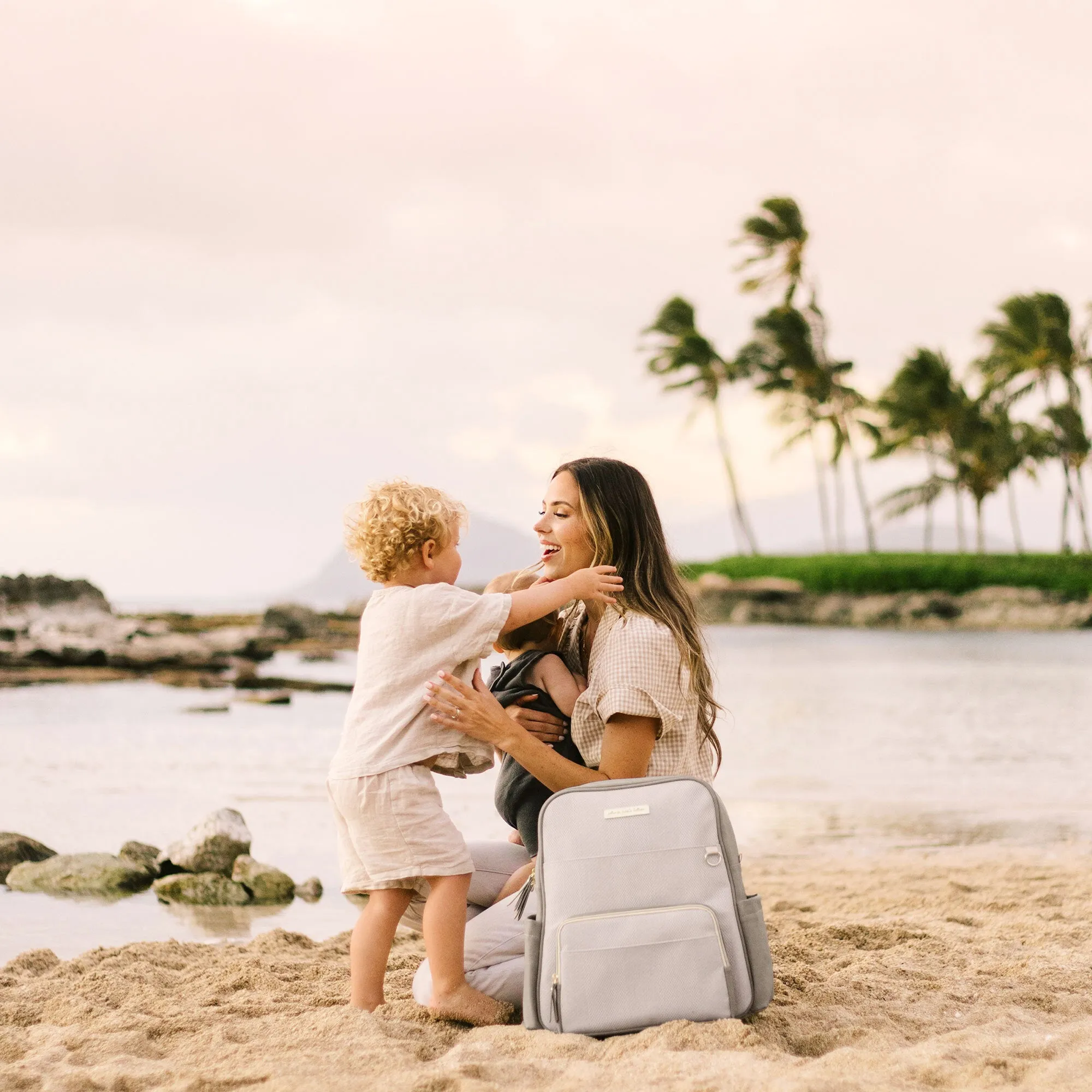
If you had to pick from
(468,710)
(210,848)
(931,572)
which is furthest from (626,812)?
(931,572)

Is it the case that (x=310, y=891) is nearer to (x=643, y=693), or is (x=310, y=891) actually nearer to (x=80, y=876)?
(x=80, y=876)

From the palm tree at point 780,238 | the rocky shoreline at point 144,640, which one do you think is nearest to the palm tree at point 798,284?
the palm tree at point 780,238

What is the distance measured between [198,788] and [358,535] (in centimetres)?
607

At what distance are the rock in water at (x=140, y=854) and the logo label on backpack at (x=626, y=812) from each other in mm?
3410

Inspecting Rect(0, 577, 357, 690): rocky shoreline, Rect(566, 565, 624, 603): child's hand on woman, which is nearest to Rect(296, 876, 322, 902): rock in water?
Rect(566, 565, 624, 603): child's hand on woman

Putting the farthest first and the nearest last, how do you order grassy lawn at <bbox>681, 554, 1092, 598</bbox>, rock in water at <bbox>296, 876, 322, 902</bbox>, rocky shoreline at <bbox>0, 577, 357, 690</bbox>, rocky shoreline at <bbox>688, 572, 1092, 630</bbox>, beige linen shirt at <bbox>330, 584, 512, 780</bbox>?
grassy lawn at <bbox>681, 554, 1092, 598</bbox>, rocky shoreline at <bbox>688, 572, 1092, 630</bbox>, rocky shoreline at <bbox>0, 577, 357, 690</bbox>, rock in water at <bbox>296, 876, 322, 902</bbox>, beige linen shirt at <bbox>330, 584, 512, 780</bbox>

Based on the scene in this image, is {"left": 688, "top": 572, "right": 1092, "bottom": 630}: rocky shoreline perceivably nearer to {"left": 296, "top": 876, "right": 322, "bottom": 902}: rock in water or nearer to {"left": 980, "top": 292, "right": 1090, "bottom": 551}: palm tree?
{"left": 980, "top": 292, "right": 1090, "bottom": 551}: palm tree

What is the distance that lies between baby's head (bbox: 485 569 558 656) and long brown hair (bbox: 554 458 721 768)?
9.4 inches

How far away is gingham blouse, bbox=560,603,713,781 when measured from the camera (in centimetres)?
258

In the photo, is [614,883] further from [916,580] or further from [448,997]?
[916,580]

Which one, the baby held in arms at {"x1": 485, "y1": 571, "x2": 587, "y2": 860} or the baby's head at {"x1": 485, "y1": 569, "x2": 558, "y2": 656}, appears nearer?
the baby held in arms at {"x1": 485, "y1": 571, "x2": 587, "y2": 860}

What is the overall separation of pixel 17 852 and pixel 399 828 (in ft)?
10.9

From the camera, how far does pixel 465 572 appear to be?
40.1 metres

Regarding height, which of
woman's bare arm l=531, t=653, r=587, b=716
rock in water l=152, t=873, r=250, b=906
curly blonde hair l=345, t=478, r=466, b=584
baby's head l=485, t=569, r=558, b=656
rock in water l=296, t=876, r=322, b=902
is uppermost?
curly blonde hair l=345, t=478, r=466, b=584
